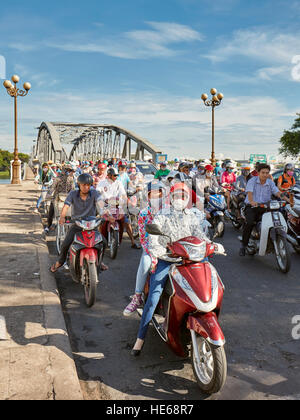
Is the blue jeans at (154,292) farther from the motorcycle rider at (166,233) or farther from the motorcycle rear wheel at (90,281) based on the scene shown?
the motorcycle rear wheel at (90,281)

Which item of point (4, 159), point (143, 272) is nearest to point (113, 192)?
point (143, 272)

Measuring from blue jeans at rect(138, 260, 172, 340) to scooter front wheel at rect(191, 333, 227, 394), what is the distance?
0.53m

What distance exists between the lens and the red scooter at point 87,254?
16.7 ft

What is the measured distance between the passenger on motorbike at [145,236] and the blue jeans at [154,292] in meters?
0.41

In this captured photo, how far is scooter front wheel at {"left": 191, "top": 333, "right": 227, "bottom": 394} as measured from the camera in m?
3.03

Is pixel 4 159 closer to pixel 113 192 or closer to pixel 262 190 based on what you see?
pixel 113 192

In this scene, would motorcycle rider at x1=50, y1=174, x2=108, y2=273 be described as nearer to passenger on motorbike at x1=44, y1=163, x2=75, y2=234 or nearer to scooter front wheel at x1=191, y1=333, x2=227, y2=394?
scooter front wheel at x1=191, y1=333, x2=227, y2=394

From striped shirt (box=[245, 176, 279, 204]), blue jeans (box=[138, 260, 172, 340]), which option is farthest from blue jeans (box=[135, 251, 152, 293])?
→ striped shirt (box=[245, 176, 279, 204])

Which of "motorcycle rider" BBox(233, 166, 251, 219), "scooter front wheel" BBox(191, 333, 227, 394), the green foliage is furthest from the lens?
the green foliage

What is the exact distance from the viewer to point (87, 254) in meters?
5.19

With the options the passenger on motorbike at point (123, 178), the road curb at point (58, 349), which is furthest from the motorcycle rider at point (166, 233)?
the passenger on motorbike at point (123, 178)

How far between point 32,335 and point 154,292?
1.32m
